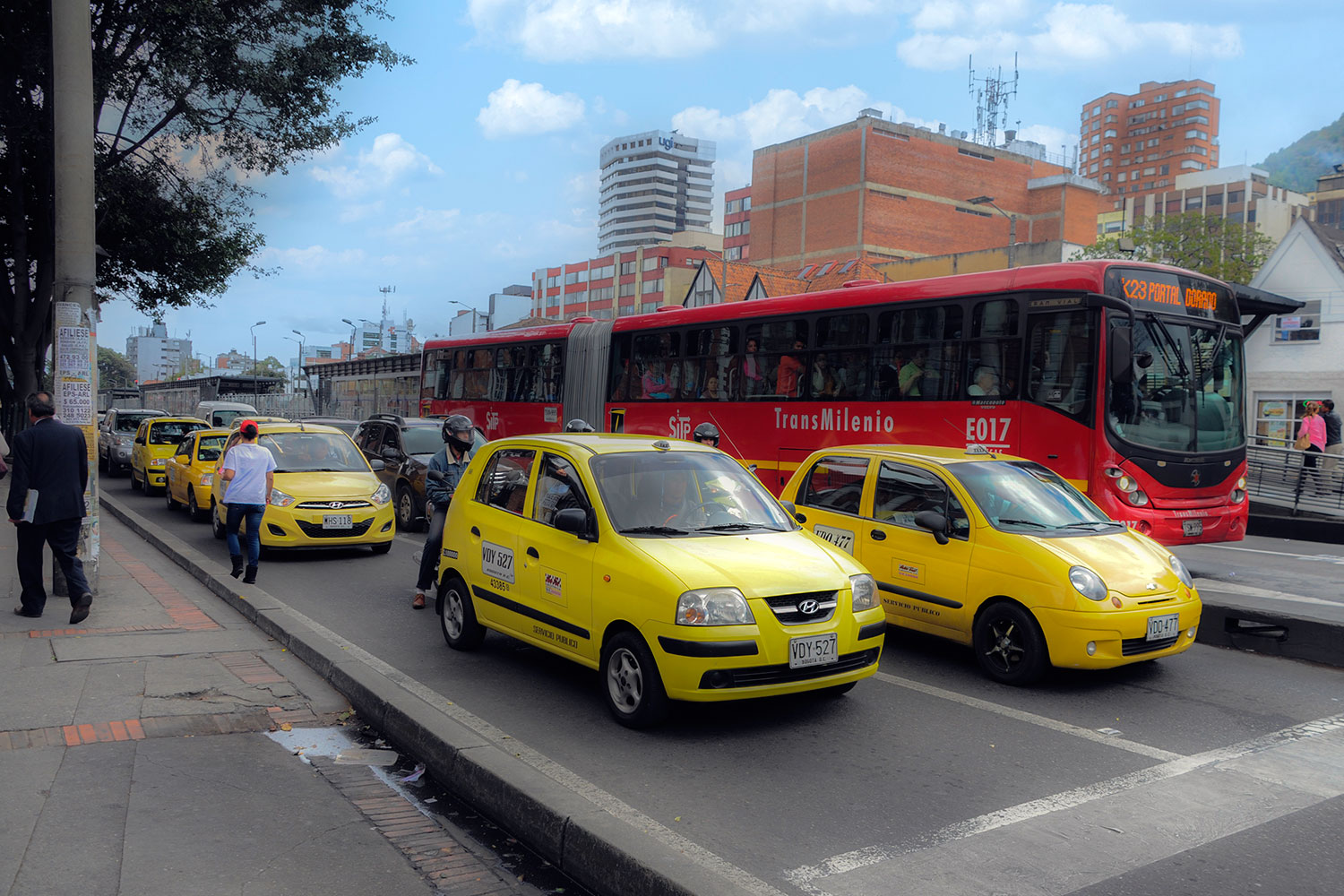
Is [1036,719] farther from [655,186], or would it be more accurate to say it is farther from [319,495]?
[655,186]

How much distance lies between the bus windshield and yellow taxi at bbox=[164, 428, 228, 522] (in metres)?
12.5

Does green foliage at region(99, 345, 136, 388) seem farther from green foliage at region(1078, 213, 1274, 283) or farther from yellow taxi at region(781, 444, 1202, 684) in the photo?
yellow taxi at region(781, 444, 1202, 684)

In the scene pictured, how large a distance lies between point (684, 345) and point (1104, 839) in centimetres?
1225

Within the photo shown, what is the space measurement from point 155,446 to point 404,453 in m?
7.94

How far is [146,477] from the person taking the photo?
66.6ft

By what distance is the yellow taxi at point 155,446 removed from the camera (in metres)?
20.2

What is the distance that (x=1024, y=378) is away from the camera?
1105 centimetres

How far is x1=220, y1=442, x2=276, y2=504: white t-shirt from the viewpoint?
10188 millimetres

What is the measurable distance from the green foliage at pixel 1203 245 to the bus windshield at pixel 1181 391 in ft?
91.7

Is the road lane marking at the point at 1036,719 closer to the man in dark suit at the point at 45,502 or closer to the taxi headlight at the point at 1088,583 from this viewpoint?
the taxi headlight at the point at 1088,583

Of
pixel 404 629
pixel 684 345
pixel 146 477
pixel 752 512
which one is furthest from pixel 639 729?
pixel 146 477

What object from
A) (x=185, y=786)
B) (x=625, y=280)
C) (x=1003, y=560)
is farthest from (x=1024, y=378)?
(x=625, y=280)

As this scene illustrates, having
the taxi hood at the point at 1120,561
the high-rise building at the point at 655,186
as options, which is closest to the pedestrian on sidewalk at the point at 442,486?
the taxi hood at the point at 1120,561

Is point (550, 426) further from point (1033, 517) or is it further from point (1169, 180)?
point (1169, 180)
